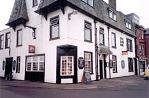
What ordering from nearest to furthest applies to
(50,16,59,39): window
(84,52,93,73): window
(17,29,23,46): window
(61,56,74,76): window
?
(61,56,74,76): window, (50,16,59,39): window, (84,52,93,73): window, (17,29,23,46): window

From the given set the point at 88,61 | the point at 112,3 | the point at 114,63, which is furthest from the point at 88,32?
the point at 112,3

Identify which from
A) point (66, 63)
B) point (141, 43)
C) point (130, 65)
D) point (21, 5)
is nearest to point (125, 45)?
point (130, 65)

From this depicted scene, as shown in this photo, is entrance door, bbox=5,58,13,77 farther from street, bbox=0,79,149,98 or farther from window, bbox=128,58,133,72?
window, bbox=128,58,133,72

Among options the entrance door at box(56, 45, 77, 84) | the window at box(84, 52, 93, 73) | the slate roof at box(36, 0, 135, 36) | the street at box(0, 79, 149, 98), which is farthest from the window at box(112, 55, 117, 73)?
the street at box(0, 79, 149, 98)

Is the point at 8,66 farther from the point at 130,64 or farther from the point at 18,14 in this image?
the point at 130,64

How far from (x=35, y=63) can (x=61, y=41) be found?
4.61m

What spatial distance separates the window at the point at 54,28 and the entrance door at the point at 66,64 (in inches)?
59.7

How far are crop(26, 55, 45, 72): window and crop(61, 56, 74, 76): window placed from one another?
8.71 ft

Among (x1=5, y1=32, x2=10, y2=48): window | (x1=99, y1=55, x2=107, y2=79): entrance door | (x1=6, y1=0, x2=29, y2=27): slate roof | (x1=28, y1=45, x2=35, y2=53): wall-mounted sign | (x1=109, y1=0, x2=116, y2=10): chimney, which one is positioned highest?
(x1=109, y1=0, x2=116, y2=10): chimney

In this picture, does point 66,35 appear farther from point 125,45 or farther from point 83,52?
point 125,45

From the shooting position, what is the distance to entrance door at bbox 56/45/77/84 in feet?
54.3

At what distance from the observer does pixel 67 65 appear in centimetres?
1675

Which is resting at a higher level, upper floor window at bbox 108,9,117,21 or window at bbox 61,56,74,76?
upper floor window at bbox 108,9,117,21

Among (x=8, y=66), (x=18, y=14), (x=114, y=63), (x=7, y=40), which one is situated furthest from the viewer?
(x=7, y=40)
